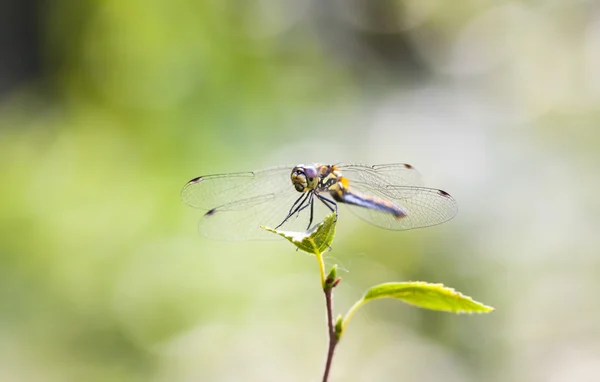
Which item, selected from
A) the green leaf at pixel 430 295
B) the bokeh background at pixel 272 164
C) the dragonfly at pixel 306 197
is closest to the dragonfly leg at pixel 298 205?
the dragonfly at pixel 306 197

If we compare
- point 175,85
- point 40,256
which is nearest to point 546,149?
point 175,85

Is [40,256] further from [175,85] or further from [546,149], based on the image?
[546,149]

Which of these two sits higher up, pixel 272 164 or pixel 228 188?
pixel 272 164

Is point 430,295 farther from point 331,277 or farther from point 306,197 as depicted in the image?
point 306,197

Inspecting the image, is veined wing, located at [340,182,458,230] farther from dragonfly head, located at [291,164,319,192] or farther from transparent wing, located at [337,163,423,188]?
dragonfly head, located at [291,164,319,192]

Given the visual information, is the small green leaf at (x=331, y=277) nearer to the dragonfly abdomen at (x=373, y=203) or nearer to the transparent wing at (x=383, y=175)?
the dragonfly abdomen at (x=373, y=203)

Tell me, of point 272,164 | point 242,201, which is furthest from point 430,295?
point 272,164

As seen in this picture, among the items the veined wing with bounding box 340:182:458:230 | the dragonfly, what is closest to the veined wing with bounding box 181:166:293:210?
the dragonfly
